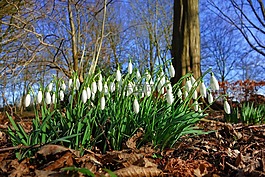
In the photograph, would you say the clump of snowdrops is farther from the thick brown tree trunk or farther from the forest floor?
the thick brown tree trunk

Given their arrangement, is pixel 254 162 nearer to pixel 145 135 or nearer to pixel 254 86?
pixel 145 135

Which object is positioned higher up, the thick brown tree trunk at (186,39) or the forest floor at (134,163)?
the thick brown tree trunk at (186,39)

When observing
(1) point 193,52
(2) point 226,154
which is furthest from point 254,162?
(1) point 193,52

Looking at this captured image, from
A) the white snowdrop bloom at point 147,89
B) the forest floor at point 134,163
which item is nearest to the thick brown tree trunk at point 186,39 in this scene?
the white snowdrop bloom at point 147,89

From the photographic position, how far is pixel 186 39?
515cm

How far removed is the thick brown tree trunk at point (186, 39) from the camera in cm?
499

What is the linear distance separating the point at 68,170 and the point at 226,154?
0.95m

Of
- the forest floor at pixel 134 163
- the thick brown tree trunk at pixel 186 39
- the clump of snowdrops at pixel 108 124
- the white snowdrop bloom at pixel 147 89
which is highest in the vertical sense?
the thick brown tree trunk at pixel 186 39

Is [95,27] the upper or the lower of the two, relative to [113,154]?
upper

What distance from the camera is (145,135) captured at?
5.90ft

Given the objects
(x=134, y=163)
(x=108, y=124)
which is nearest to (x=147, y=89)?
(x=108, y=124)

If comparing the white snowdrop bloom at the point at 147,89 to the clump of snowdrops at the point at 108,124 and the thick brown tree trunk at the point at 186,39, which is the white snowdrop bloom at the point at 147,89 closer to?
the clump of snowdrops at the point at 108,124

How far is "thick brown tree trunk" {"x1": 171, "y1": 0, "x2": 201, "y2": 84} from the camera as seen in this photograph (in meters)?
4.99

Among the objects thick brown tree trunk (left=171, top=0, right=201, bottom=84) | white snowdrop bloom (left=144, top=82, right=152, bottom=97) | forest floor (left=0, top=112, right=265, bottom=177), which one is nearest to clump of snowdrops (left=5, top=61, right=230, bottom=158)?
white snowdrop bloom (left=144, top=82, right=152, bottom=97)
